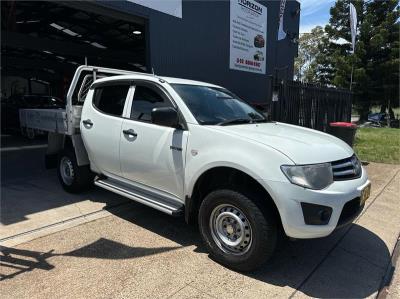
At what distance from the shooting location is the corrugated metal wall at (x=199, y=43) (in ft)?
30.9

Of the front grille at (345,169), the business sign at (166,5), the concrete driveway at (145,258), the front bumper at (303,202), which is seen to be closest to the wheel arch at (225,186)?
the front bumper at (303,202)

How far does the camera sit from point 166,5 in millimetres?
9500

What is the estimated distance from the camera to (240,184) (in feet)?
12.6

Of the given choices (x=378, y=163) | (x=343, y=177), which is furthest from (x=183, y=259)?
(x=378, y=163)

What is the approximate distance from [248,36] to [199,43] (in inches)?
133

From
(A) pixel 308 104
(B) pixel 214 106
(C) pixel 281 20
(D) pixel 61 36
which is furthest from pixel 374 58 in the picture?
(B) pixel 214 106

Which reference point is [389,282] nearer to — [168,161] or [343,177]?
[343,177]

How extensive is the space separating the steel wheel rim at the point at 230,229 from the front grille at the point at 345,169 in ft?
3.27

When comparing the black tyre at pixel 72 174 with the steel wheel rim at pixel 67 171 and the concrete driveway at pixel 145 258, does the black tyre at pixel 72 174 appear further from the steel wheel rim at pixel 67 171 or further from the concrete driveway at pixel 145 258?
the concrete driveway at pixel 145 258

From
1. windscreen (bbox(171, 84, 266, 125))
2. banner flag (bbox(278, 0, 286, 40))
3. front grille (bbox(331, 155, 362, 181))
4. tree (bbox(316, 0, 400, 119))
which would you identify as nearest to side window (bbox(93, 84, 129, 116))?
windscreen (bbox(171, 84, 266, 125))

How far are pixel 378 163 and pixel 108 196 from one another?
7.43 metres

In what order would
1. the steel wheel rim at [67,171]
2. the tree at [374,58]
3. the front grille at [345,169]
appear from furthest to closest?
1. the tree at [374,58]
2. the steel wheel rim at [67,171]
3. the front grille at [345,169]

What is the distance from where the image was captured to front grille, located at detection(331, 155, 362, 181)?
12.0 feet

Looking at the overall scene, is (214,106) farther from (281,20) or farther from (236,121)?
(281,20)
